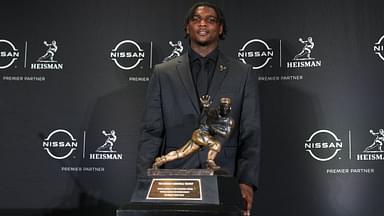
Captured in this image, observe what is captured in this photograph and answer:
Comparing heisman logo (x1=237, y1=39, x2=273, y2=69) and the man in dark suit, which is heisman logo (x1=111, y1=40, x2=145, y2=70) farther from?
the man in dark suit

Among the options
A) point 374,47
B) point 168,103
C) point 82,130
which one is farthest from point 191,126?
point 374,47

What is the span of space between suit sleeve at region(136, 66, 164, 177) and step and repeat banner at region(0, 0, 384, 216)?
101 cm

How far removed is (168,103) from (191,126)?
170 mm

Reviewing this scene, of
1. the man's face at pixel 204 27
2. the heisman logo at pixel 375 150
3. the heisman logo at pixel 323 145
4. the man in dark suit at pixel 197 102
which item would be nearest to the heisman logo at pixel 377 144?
the heisman logo at pixel 375 150

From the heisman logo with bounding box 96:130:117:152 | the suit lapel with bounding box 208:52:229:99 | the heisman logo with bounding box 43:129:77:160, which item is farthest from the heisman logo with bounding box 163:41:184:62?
the suit lapel with bounding box 208:52:229:99

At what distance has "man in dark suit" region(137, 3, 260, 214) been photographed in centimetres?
269

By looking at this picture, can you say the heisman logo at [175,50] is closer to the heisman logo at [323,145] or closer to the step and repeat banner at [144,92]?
the step and repeat banner at [144,92]

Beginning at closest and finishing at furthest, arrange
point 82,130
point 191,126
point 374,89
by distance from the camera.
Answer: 1. point 191,126
2. point 374,89
3. point 82,130

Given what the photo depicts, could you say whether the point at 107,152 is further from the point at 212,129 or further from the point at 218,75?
the point at 212,129

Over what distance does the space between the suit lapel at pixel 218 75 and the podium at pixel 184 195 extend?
28.1 inches

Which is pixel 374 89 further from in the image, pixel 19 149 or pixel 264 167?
pixel 19 149

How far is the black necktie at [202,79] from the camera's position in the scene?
2.79 metres

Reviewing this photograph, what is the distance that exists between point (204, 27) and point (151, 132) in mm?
609

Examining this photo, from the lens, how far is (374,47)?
3592 mm
